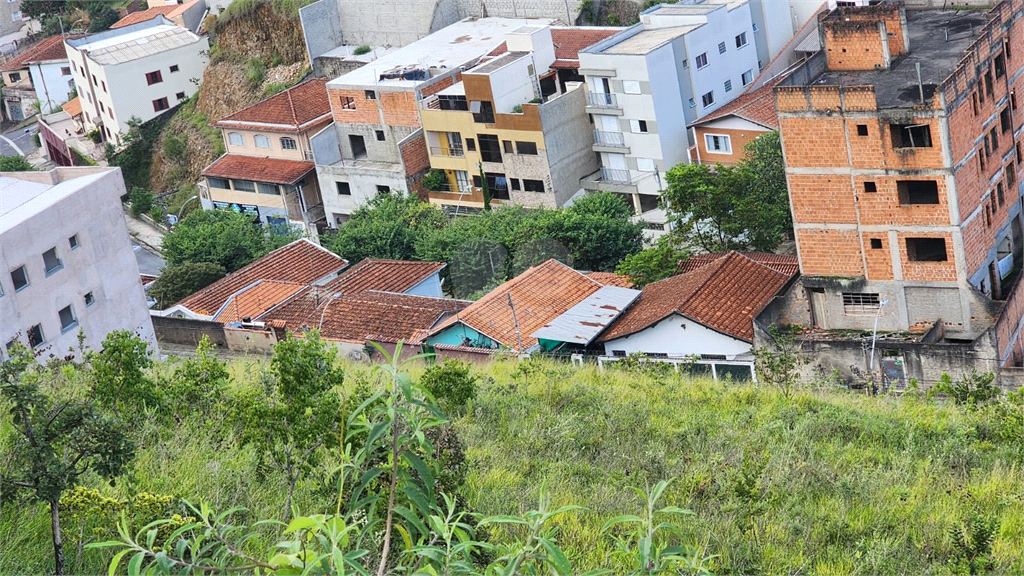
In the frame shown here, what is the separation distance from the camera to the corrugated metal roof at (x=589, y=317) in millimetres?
23844

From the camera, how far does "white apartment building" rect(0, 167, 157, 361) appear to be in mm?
21859

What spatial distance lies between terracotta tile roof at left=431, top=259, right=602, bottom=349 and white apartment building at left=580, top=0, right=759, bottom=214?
1064 centimetres

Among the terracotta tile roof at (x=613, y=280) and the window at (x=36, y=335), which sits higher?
the window at (x=36, y=335)

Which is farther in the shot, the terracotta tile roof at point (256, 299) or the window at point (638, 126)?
the window at point (638, 126)

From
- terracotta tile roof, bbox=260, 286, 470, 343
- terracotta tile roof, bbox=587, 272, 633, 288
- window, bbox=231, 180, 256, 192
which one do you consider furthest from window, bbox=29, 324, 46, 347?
window, bbox=231, 180, 256, 192

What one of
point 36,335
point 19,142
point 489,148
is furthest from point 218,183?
point 36,335

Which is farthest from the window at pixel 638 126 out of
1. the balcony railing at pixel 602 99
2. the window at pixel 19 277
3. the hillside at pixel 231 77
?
the window at pixel 19 277

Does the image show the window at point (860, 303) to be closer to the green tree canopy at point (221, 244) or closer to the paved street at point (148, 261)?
the green tree canopy at point (221, 244)

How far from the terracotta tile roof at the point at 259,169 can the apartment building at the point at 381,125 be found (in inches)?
37.6

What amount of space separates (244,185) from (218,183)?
1.40 metres

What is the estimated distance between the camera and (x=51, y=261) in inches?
894

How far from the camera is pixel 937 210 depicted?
74.2 ft

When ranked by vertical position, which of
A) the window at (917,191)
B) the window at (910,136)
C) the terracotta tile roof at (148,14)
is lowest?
the window at (917,191)

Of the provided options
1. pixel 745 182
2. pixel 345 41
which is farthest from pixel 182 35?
pixel 745 182
